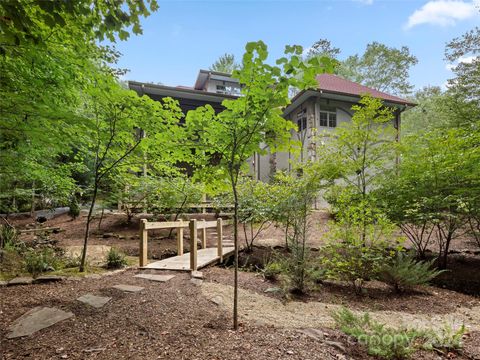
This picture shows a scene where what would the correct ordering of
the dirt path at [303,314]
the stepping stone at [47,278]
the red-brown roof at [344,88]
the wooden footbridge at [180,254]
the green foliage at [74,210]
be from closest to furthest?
the dirt path at [303,314] → the stepping stone at [47,278] → the wooden footbridge at [180,254] → the green foliage at [74,210] → the red-brown roof at [344,88]

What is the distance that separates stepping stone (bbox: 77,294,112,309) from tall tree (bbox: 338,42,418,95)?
90.3 feet

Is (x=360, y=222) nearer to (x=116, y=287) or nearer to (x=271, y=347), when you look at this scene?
(x=271, y=347)

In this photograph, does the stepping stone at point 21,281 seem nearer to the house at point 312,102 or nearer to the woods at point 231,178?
the woods at point 231,178

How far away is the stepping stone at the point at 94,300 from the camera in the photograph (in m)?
2.92

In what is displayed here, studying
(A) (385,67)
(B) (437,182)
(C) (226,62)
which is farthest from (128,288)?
(C) (226,62)

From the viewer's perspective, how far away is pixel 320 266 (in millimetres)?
4758

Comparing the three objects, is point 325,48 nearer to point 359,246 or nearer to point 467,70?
point 467,70

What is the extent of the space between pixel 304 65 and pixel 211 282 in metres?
3.55

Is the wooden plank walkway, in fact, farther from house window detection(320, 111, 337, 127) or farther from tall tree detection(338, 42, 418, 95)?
tall tree detection(338, 42, 418, 95)

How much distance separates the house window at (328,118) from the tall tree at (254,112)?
470 inches

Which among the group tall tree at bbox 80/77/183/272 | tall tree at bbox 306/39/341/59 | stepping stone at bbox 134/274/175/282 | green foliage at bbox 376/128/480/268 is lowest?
stepping stone at bbox 134/274/175/282

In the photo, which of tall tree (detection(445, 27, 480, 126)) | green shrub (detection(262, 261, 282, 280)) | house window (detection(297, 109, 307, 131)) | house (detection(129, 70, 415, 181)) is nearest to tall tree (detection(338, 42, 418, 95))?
tall tree (detection(445, 27, 480, 126))

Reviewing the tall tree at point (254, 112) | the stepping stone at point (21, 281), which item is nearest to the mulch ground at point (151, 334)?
the stepping stone at point (21, 281)

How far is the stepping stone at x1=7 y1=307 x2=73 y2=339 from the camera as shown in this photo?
7.55 ft
